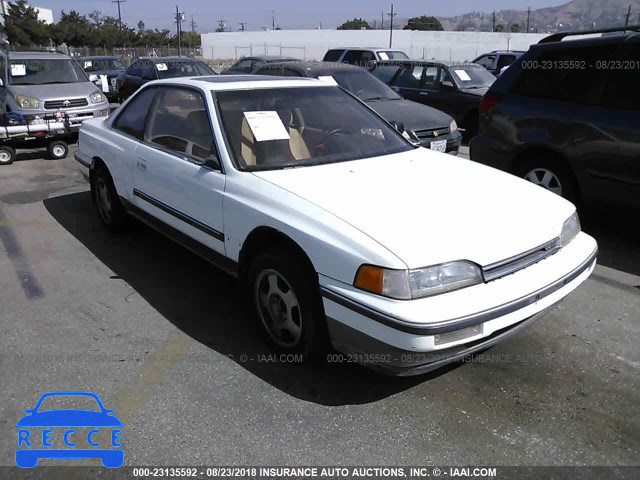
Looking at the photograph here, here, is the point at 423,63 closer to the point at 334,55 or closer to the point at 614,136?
the point at 334,55

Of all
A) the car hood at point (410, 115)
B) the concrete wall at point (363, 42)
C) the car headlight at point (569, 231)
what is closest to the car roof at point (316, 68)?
the car hood at point (410, 115)

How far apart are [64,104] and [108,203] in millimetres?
5344

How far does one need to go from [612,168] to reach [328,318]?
11.1 ft

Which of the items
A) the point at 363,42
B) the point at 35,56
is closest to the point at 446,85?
the point at 35,56

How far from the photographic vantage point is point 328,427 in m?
2.73

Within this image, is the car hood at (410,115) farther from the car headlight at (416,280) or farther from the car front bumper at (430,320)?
the car headlight at (416,280)

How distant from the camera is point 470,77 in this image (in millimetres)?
11039

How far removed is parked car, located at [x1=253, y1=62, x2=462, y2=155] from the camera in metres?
7.63

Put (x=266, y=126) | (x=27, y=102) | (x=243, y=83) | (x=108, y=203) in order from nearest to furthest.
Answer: (x=266, y=126)
(x=243, y=83)
(x=108, y=203)
(x=27, y=102)

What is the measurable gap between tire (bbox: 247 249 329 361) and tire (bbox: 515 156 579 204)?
3326mm

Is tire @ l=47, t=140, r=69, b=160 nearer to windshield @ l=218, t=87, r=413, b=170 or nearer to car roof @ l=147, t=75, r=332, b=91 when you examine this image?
car roof @ l=147, t=75, r=332, b=91

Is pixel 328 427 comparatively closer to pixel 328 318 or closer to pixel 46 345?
pixel 328 318

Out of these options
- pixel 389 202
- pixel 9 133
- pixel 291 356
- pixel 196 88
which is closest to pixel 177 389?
pixel 291 356

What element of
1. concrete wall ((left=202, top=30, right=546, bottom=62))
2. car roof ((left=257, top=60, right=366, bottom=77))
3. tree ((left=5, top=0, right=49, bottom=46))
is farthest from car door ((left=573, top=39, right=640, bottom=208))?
tree ((left=5, top=0, right=49, bottom=46))
